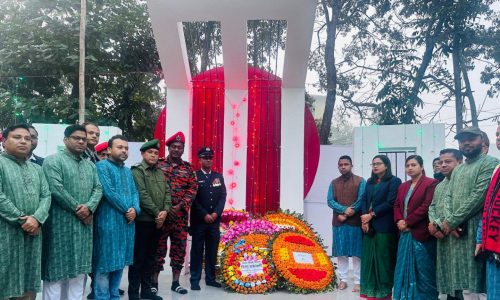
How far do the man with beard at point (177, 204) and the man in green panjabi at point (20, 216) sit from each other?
1.56 m

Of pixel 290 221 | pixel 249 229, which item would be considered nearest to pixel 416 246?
pixel 249 229


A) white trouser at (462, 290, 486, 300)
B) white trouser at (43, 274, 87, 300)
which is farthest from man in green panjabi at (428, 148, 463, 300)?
white trouser at (43, 274, 87, 300)

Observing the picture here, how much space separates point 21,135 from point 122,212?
100cm

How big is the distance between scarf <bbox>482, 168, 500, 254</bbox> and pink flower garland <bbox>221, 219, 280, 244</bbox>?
9.11 ft

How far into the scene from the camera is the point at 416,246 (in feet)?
13.3

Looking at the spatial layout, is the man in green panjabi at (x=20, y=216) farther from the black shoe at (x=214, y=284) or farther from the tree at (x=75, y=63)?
the tree at (x=75, y=63)

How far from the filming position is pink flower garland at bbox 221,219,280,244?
18.6ft

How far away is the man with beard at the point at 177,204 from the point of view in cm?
475

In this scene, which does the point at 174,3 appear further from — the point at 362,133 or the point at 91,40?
the point at 91,40

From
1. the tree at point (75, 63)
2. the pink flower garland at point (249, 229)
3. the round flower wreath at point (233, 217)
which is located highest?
the tree at point (75, 63)

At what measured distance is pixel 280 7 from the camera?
19.6 feet

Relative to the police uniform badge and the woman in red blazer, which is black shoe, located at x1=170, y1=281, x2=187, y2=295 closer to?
the police uniform badge


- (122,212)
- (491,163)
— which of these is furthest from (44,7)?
(491,163)

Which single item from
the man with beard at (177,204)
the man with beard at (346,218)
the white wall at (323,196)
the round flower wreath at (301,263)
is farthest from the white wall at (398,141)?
the man with beard at (177,204)
